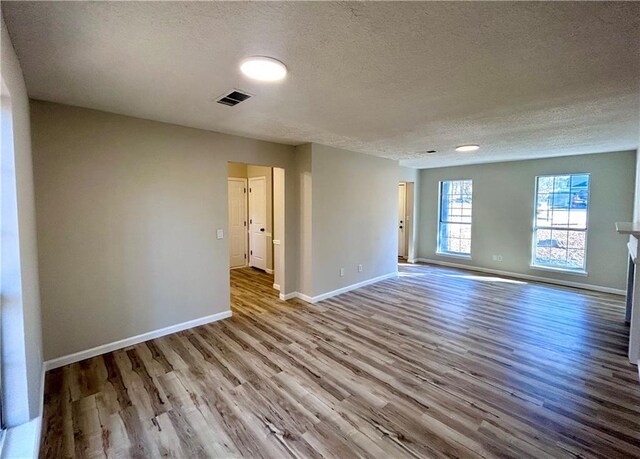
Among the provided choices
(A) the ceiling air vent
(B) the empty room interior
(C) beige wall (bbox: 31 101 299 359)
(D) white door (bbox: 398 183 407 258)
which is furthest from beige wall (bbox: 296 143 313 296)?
(D) white door (bbox: 398 183 407 258)

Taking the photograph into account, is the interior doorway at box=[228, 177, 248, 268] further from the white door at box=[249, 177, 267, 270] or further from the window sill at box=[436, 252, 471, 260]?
the window sill at box=[436, 252, 471, 260]

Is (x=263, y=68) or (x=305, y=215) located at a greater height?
(x=263, y=68)

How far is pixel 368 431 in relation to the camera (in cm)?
195

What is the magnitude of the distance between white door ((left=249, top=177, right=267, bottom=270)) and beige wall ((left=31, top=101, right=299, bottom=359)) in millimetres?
2482

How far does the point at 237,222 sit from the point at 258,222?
0.58 m

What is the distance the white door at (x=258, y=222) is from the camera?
6348mm

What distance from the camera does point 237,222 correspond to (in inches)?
268

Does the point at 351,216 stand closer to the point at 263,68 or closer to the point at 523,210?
the point at 263,68

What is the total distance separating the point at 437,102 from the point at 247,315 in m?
3.35

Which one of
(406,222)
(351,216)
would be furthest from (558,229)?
(351,216)

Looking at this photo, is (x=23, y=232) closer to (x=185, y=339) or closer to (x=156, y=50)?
(x=156, y=50)

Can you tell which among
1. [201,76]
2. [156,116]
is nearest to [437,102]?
[201,76]

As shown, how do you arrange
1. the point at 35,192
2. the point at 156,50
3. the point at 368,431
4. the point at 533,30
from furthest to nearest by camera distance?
the point at 35,192 → the point at 368,431 → the point at 156,50 → the point at 533,30

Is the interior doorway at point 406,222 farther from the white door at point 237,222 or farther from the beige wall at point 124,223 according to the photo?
the beige wall at point 124,223
